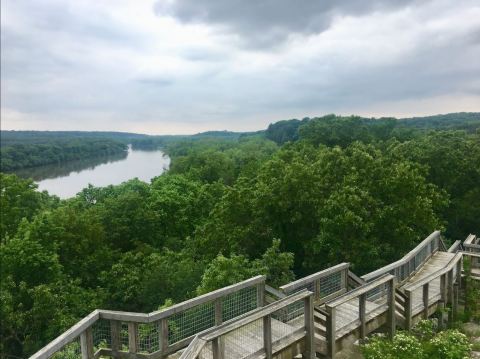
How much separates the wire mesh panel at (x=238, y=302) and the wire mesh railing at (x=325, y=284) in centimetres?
67

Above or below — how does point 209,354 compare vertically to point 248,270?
above

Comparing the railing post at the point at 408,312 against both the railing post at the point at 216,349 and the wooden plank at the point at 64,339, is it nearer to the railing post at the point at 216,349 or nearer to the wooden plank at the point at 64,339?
the railing post at the point at 216,349

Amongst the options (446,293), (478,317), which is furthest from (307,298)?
(478,317)

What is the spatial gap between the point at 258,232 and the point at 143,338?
13.1 m

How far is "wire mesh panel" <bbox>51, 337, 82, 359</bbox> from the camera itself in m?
5.03

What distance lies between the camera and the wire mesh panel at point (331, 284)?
8084 millimetres

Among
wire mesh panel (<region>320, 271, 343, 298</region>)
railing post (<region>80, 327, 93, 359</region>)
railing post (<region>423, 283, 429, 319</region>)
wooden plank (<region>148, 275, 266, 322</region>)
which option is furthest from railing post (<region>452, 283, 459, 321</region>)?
railing post (<region>80, 327, 93, 359</region>)

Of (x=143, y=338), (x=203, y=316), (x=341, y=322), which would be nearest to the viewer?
(x=143, y=338)

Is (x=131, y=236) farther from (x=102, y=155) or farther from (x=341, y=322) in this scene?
(x=102, y=155)

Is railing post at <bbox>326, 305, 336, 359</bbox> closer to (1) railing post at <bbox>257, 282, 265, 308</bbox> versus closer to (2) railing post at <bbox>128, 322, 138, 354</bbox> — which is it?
(1) railing post at <bbox>257, 282, 265, 308</bbox>

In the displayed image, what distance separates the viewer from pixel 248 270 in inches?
536

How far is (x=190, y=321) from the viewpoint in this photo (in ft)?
21.4

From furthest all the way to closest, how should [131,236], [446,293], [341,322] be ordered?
[131,236], [446,293], [341,322]

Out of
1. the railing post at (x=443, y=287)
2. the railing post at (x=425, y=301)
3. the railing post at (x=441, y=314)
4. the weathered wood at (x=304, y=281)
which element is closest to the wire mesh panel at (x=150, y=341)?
the weathered wood at (x=304, y=281)
